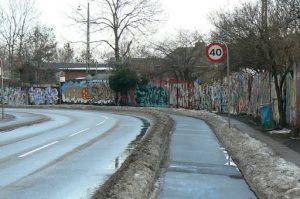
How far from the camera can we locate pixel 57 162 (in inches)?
483

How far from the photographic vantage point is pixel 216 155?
13844 mm

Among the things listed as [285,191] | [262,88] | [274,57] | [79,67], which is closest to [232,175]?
[285,191]

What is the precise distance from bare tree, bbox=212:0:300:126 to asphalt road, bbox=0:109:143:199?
5.85 meters

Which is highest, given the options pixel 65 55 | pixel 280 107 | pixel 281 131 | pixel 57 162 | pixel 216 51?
pixel 65 55

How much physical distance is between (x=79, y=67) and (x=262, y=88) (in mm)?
78468

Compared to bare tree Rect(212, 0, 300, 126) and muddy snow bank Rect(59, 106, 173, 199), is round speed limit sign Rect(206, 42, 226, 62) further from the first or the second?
muddy snow bank Rect(59, 106, 173, 199)

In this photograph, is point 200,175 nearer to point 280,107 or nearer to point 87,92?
point 280,107

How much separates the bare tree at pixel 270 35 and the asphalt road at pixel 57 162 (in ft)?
19.2

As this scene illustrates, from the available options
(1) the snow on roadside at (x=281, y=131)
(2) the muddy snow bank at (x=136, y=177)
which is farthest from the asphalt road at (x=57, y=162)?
(1) the snow on roadside at (x=281, y=131)

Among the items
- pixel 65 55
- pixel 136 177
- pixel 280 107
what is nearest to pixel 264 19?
pixel 280 107

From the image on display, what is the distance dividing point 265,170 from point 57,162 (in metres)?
4.77

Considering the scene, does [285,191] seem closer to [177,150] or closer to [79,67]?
[177,150]

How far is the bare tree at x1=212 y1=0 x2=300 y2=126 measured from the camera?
16.8 metres

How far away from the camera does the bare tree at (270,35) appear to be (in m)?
16.8
